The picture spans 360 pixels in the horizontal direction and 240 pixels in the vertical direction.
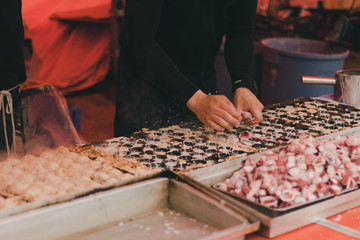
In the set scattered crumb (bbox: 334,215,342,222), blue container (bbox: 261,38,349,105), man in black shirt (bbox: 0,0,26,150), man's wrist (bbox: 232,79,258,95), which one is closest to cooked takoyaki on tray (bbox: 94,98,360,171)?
man's wrist (bbox: 232,79,258,95)

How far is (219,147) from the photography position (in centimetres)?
184

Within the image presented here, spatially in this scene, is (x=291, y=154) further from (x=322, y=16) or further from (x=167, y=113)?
(x=322, y=16)

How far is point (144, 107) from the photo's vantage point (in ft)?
7.83

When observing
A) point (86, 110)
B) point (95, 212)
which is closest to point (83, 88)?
point (86, 110)

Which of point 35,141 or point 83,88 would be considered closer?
point 35,141

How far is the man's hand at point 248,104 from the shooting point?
6.81 ft

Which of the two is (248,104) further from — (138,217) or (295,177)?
(138,217)

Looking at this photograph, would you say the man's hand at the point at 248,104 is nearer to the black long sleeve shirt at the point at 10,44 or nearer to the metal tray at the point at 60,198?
the metal tray at the point at 60,198

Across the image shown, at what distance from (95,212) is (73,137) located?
195cm

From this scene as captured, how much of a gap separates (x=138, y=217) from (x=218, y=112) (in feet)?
2.20

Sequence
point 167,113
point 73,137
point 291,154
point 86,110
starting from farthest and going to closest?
point 86,110
point 73,137
point 167,113
point 291,154

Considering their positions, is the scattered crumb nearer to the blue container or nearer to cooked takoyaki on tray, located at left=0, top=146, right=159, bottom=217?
cooked takoyaki on tray, located at left=0, top=146, right=159, bottom=217

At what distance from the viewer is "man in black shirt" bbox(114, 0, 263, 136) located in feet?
6.48

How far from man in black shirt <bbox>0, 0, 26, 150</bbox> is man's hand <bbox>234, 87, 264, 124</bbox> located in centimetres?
114
